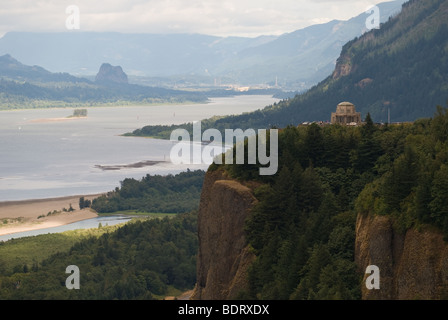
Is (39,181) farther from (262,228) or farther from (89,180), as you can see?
(262,228)

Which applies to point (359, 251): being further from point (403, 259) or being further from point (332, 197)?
point (332, 197)

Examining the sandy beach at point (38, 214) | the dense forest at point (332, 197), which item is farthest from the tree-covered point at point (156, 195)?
the dense forest at point (332, 197)

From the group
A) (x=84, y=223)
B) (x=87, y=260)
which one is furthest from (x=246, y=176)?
(x=84, y=223)

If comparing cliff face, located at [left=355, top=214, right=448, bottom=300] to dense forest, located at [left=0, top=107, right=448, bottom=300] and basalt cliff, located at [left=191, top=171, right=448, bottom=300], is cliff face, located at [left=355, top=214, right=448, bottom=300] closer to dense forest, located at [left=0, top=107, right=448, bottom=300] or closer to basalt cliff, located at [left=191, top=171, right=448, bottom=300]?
basalt cliff, located at [left=191, top=171, right=448, bottom=300]

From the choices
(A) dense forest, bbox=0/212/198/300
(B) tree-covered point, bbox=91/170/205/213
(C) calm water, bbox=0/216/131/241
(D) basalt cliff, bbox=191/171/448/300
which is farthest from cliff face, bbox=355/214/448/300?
(B) tree-covered point, bbox=91/170/205/213

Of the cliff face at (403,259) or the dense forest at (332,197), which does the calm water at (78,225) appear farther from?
the cliff face at (403,259)

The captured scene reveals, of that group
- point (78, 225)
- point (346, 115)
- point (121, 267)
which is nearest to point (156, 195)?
point (78, 225)
